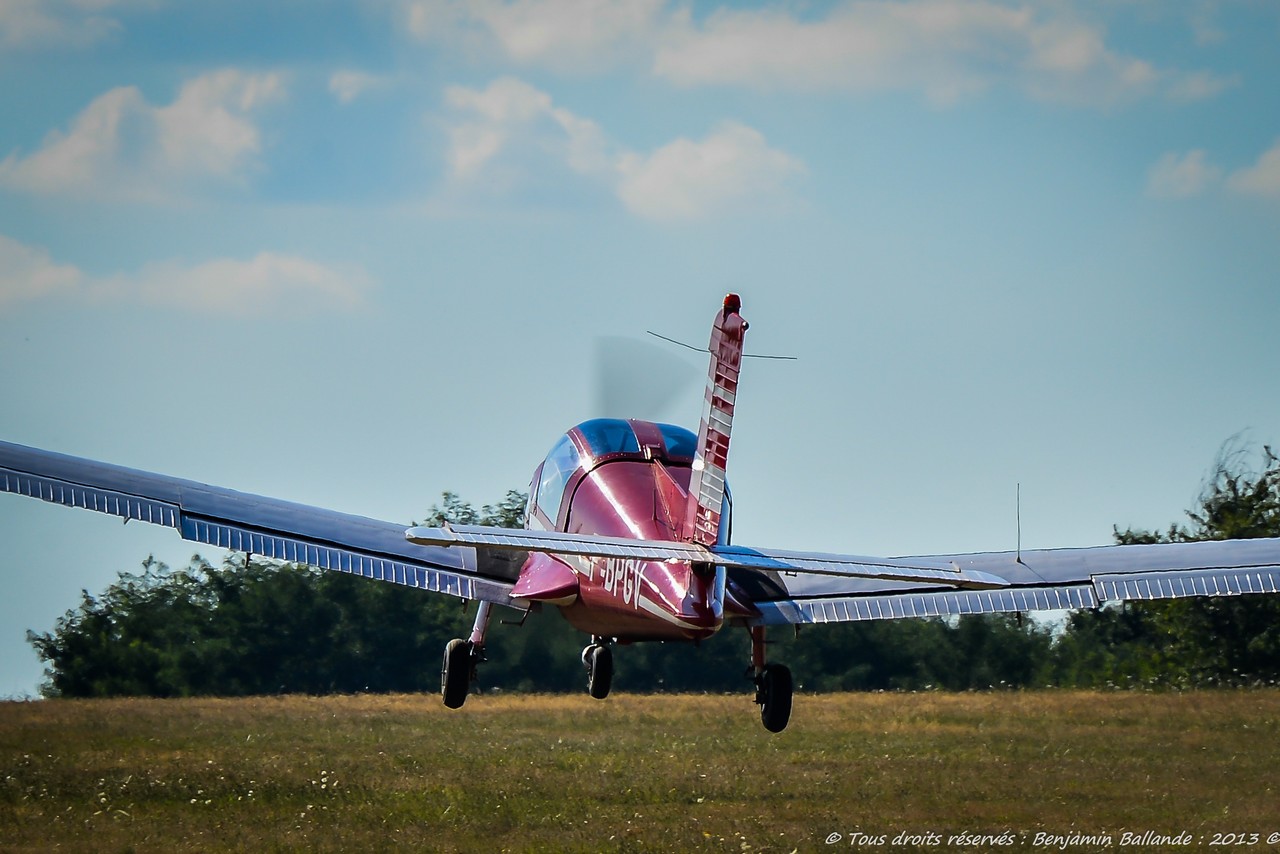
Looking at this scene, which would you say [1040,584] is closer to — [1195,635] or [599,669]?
[599,669]

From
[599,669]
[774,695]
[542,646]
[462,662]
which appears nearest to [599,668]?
[599,669]

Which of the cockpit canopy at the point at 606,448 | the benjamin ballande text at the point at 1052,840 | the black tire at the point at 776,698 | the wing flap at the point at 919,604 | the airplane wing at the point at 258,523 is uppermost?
the cockpit canopy at the point at 606,448

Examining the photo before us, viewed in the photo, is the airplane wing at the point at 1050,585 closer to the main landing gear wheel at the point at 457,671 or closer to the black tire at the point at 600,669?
the black tire at the point at 600,669

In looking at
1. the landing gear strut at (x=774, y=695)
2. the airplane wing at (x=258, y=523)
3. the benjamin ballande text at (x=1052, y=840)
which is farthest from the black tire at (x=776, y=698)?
the airplane wing at (x=258, y=523)

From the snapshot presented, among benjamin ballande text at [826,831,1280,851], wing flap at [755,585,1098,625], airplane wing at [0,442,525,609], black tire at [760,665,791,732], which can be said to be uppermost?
airplane wing at [0,442,525,609]

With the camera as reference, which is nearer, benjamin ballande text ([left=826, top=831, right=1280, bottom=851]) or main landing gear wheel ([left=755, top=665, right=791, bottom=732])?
main landing gear wheel ([left=755, top=665, right=791, bottom=732])

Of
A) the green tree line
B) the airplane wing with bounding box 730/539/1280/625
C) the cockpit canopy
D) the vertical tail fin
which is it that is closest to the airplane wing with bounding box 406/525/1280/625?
the airplane wing with bounding box 730/539/1280/625

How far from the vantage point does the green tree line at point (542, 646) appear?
105ft

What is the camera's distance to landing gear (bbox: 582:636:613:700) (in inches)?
765

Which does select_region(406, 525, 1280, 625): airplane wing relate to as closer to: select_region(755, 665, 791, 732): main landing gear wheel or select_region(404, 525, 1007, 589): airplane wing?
select_region(755, 665, 791, 732): main landing gear wheel

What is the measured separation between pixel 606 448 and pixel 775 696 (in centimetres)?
341

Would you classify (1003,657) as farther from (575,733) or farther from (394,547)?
(394,547)

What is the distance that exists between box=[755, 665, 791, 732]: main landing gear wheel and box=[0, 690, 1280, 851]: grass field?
82.1 inches

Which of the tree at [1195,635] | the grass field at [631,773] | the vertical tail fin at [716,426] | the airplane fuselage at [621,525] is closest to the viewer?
the vertical tail fin at [716,426]
